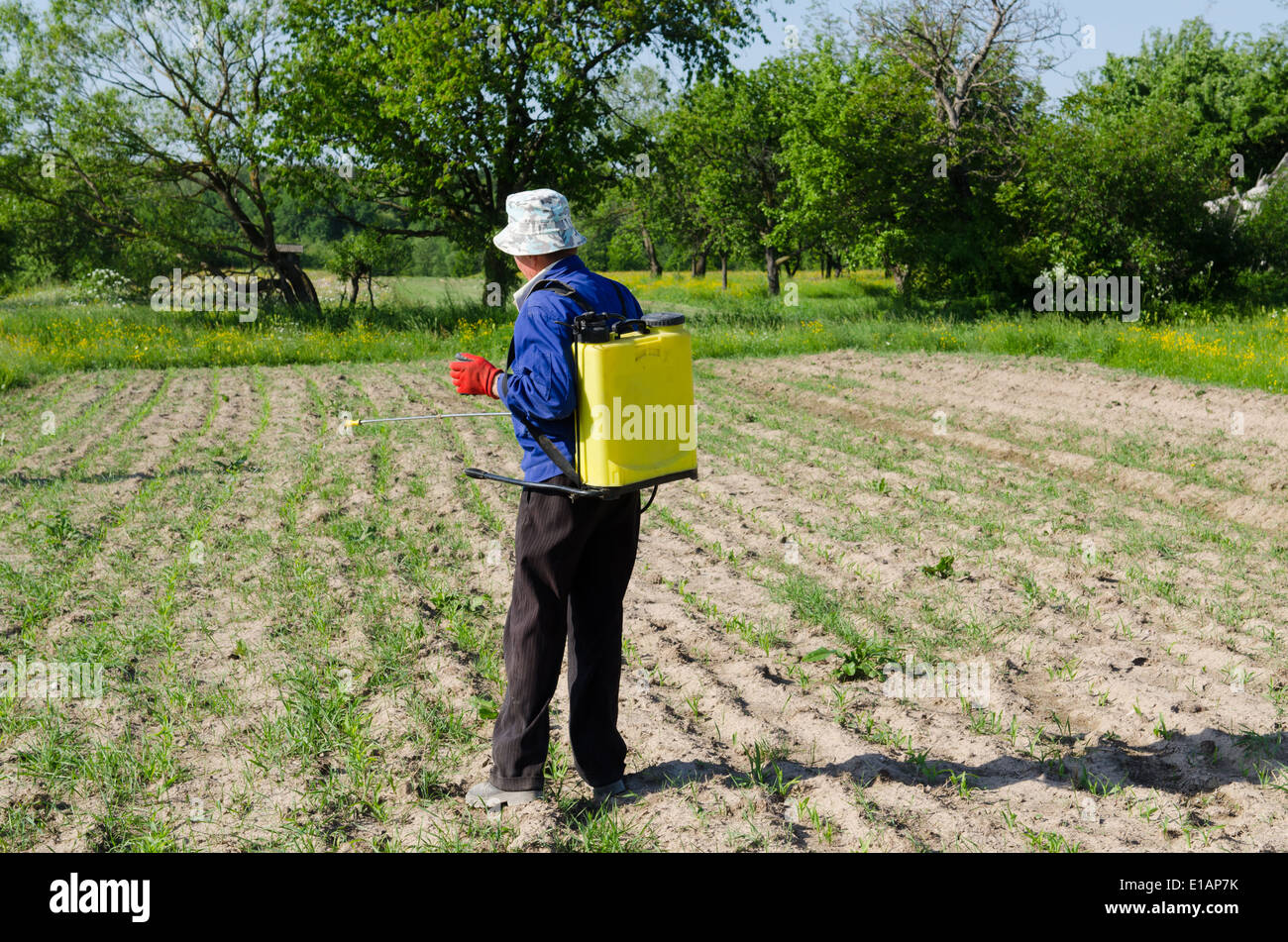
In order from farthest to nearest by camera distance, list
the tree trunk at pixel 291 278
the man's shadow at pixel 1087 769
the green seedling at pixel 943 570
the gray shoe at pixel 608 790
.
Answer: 1. the tree trunk at pixel 291 278
2. the green seedling at pixel 943 570
3. the man's shadow at pixel 1087 769
4. the gray shoe at pixel 608 790

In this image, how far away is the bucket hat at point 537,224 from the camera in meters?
3.52

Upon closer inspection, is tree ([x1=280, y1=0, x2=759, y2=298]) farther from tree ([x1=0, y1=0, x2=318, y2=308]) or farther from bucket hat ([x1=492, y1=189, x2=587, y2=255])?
bucket hat ([x1=492, y1=189, x2=587, y2=255])

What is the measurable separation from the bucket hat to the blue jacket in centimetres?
10

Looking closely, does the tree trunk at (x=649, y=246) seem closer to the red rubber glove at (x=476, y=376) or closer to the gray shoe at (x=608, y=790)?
the red rubber glove at (x=476, y=376)

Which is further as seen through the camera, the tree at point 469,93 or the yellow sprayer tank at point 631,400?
the tree at point 469,93

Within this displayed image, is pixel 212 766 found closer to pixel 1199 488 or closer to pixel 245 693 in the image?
pixel 245 693

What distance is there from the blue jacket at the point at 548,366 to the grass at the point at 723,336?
12.7 meters

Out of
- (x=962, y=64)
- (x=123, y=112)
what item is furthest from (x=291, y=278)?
(x=962, y=64)

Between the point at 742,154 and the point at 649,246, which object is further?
the point at 649,246

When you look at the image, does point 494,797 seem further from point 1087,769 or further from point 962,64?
point 962,64

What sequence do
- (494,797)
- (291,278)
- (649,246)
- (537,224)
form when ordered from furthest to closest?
(649,246) < (291,278) < (494,797) < (537,224)

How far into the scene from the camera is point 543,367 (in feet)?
10.9

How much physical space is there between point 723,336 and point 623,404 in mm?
17232

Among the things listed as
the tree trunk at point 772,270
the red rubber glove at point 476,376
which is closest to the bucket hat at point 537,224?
the red rubber glove at point 476,376
